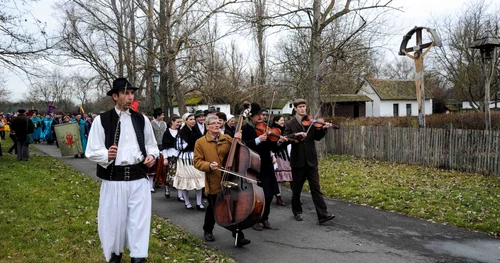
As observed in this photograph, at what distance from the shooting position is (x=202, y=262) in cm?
556

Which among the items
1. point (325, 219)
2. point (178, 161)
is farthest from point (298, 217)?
point (178, 161)

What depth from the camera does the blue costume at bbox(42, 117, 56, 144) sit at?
26672mm

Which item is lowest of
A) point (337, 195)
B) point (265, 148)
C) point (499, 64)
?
point (337, 195)

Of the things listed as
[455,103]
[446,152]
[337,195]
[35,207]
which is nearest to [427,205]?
[337,195]

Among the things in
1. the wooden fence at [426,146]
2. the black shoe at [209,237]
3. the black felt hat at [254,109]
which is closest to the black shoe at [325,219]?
the black shoe at [209,237]

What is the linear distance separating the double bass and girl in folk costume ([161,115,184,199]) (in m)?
3.70

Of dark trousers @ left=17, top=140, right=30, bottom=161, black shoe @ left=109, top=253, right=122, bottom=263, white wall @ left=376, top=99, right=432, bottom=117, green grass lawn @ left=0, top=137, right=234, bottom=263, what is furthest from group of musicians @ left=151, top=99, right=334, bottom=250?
white wall @ left=376, top=99, right=432, bottom=117

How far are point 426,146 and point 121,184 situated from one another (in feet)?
38.4

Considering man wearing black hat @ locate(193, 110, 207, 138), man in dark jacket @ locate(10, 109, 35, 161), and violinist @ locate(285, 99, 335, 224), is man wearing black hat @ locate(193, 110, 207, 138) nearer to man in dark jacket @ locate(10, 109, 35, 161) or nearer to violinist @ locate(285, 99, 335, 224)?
violinist @ locate(285, 99, 335, 224)

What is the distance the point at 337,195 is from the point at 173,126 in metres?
3.98

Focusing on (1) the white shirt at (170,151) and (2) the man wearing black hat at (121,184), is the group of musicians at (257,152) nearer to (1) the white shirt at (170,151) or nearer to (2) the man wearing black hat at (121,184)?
(1) the white shirt at (170,151)

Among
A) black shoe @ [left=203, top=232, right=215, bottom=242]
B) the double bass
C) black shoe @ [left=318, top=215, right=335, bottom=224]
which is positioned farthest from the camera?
black shoe @ [left=318, top=215, right=335, bottom=224]

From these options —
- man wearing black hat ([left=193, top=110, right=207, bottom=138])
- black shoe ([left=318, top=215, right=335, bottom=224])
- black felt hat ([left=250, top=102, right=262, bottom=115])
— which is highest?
black felt hat ([left=250, top=102, right=262, bottom=115])

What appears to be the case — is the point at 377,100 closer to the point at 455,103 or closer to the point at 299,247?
the point at 455,103
